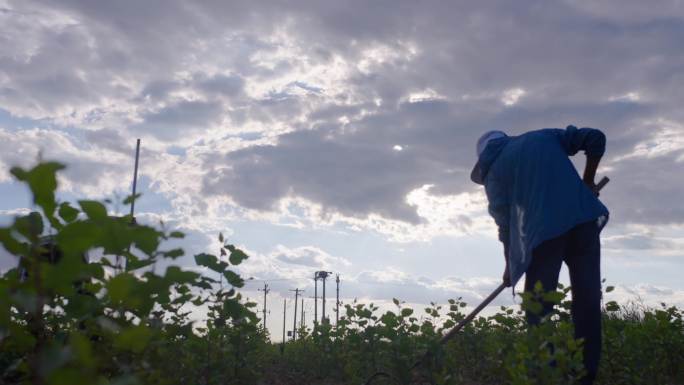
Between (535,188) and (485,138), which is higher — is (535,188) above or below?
below

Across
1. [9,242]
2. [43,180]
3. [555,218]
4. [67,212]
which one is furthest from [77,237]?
[555,218]

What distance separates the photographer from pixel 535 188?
3.70 metres

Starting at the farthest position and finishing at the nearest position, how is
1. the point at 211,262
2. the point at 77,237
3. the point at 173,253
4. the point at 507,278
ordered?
the point at 507,278 < the point at 211,262 < the point at 173,253 < the point at 77,237

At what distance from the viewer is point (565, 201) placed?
3.61 meters

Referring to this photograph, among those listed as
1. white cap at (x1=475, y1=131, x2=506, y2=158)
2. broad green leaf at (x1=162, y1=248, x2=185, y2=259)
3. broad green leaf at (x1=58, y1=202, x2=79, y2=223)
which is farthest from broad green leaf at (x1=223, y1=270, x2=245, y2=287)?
white cap at (x1=475, y1=131, x2=506, y2=158)

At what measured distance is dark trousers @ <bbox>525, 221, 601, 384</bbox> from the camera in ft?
11.9

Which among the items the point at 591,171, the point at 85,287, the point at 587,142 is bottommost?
the point at 85,287

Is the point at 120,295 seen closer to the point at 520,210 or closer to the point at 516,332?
the point at 520,210

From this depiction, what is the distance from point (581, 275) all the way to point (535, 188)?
0.63 meters

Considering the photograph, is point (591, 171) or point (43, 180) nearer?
point (43, 180)

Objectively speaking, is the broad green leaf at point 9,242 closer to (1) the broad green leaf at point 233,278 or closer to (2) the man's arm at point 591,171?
(1) the broad green leaf at point 233,278

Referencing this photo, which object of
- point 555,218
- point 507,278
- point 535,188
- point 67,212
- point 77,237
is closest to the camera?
point 77,237

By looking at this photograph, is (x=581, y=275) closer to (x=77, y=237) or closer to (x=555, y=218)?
(x=555, y=218)

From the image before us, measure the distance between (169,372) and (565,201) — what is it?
2.46m
